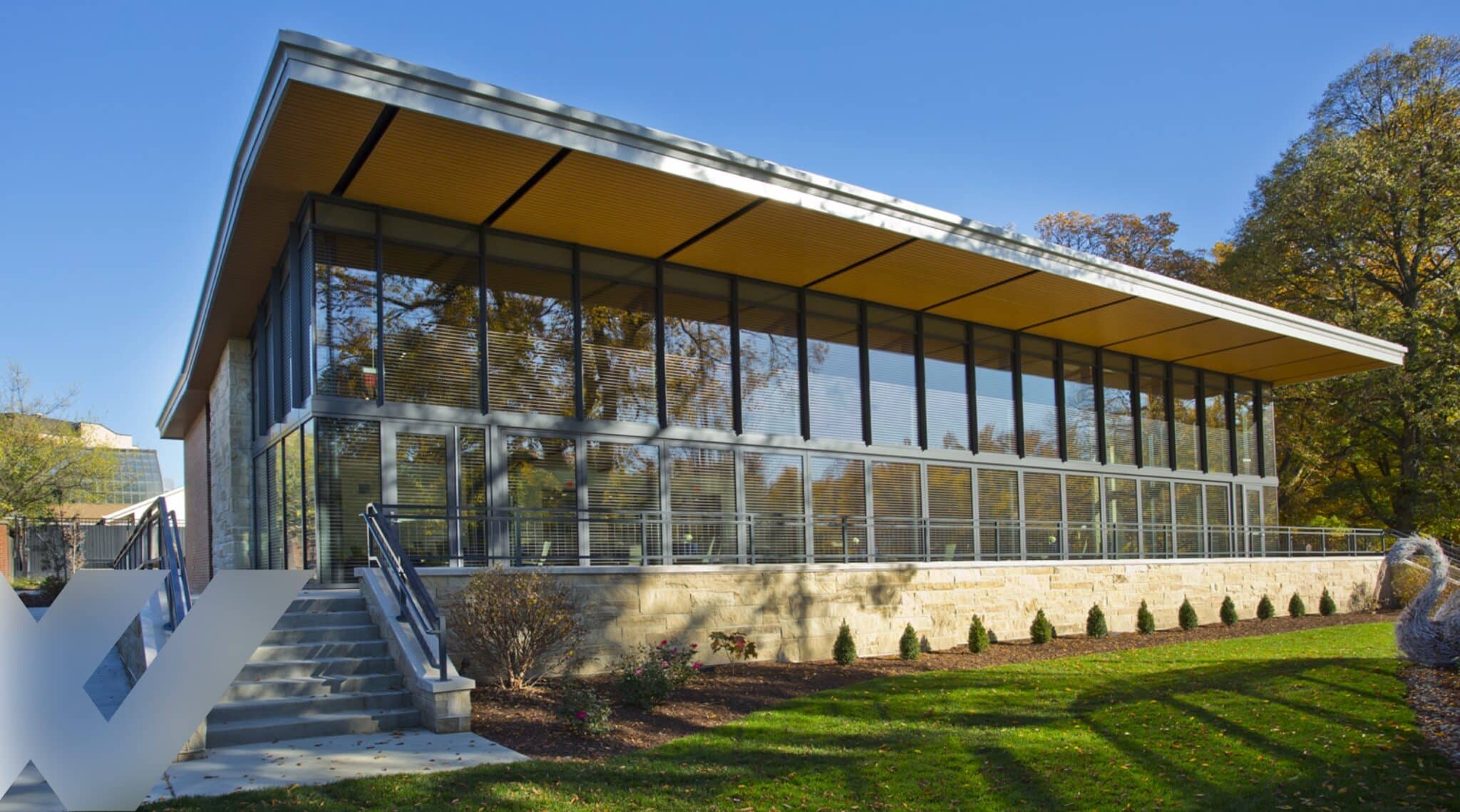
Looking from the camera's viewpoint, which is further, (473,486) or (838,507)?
(838,507)

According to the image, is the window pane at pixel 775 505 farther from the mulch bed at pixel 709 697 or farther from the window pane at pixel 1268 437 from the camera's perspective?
the window pane at pixel 1268 437

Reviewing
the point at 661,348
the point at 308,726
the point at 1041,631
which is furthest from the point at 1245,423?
the point at 308,726

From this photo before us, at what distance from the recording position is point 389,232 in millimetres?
12875

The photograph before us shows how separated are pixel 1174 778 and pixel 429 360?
951 cm

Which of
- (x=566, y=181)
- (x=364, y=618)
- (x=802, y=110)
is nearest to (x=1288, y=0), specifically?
(x=802, y=110)

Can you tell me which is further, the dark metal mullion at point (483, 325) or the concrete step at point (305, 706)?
the dark metal mullion at point (483, 325)

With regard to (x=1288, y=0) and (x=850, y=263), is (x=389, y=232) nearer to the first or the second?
(x=850, y=263)

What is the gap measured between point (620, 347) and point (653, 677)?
239 inches

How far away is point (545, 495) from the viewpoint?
44.7 feet

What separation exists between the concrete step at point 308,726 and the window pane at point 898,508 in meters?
9.37

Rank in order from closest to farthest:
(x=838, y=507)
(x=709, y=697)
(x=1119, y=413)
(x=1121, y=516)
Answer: (x=709, y=697)
(x=838, y=507)
(x=1121, y=516)
(x=1119, y=413)

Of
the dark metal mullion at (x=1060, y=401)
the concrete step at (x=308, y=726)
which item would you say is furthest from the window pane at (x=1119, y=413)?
the concrete step at (x=308, y=726)

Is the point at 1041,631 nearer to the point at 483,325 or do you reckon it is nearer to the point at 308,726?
the point at 483,325

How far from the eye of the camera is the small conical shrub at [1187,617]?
63.7 ft
